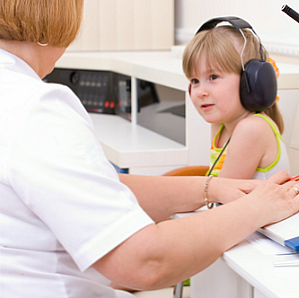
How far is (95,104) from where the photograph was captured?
2197 mm

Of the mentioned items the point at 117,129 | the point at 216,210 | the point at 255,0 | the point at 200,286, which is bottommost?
the point at 200,286

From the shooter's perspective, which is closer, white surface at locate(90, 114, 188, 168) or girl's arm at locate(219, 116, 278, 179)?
girl's arm at locate(219, 116, 278, 179)

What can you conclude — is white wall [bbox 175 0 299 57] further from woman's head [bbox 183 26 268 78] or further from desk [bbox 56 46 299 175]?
woman's head [bbox 183 26 268 78]

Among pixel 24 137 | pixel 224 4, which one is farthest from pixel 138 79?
pixel 24 137

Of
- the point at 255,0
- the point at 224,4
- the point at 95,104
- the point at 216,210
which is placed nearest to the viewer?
the point at 216,210

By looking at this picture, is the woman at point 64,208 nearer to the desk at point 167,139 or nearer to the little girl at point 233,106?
the little girl at point 233,106

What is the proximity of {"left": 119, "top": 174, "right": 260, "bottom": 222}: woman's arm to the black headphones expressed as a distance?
10.6 inches

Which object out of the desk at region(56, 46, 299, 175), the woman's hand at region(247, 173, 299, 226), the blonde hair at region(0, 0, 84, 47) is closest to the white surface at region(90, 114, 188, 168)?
the desk at region(56, 46, 299, 175)

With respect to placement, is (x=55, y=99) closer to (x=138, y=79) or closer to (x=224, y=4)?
(x=138, y=79)

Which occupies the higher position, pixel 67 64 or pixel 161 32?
pixel 161 32

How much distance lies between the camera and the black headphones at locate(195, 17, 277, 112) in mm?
1021

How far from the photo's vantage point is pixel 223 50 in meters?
1.09

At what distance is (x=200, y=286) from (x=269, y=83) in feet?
1.63

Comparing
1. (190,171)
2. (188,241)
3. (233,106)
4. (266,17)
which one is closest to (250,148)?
(233,106)
